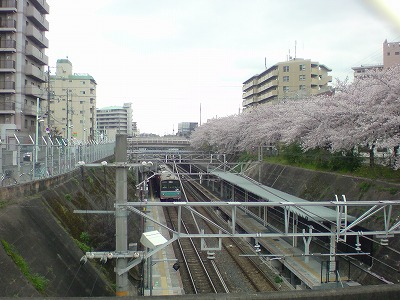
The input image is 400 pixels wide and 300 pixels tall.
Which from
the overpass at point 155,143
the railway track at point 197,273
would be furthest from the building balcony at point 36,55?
the overpass at point 155,143

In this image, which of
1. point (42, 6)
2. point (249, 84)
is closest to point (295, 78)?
point (249, 84)

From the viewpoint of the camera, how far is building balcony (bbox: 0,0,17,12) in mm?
24547

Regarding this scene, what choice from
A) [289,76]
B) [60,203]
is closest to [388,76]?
[60,203]

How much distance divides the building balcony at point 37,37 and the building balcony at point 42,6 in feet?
5.57

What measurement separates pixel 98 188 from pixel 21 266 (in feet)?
36.1

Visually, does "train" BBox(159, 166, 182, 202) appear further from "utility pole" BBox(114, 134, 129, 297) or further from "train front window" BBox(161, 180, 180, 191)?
"utility pole" BBox(114, 134, 129, 297)

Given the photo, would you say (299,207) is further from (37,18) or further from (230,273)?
(37,18)

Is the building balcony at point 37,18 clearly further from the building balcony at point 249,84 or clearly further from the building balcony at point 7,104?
the building balcony at point 249,84

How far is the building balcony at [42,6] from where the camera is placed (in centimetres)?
2761

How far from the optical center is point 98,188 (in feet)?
56.2

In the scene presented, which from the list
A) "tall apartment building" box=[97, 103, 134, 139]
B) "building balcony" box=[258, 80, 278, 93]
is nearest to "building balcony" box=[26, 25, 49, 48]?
"building balcony" box=[258, 80, 278, 93]

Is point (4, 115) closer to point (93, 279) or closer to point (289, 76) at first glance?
point (93, 279)

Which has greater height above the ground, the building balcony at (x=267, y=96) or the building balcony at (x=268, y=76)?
the building balcony at (x=268, y=76)

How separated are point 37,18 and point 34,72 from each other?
3.95 meters
